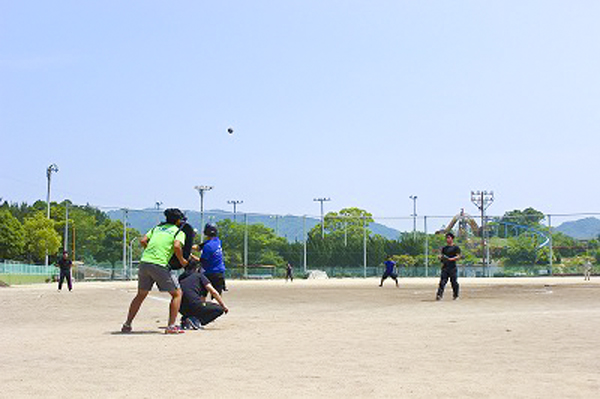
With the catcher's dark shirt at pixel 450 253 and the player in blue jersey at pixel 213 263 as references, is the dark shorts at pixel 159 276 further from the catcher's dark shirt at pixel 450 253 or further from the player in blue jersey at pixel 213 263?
the catcher's dark shirt at pixel 450 253

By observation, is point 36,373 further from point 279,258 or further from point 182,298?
point 279,258

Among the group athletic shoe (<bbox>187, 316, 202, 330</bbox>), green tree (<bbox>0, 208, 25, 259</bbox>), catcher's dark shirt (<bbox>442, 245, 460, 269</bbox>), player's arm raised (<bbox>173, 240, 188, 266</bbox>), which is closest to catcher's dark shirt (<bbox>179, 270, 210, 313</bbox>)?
athletic shoe (<bbox>187, 316, 202, 330</bbox>)

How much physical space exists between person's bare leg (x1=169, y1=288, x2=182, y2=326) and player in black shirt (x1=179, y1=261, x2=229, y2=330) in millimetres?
505

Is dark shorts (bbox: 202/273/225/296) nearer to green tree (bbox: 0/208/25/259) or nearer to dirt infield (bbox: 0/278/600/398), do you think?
dirt infield (bbox: 0/278/600/398)

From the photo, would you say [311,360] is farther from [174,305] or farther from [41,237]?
[41,237]

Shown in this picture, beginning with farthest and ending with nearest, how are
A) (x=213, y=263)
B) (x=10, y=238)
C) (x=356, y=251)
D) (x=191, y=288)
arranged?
(x=356, y=251) < (x=10, y=238) < (x=213, y=263) < (x=191, y=288)

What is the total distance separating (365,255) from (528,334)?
85577 mm

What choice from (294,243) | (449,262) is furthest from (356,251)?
(449,262)

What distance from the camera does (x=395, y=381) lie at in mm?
5363

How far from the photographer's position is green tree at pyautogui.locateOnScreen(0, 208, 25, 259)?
76.2 m

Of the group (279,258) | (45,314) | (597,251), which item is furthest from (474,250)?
(45,314)

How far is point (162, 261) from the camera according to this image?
Result: 9.53 meters

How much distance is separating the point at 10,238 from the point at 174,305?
71811mm

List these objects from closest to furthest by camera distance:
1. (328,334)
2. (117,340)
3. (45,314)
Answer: (117,340) < (328,334) < (45,314)
